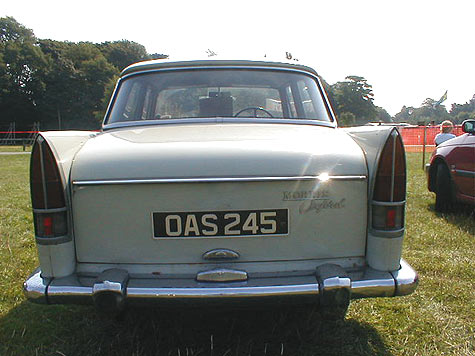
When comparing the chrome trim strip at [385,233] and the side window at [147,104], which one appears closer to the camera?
the chrome trim strip at [385,233]

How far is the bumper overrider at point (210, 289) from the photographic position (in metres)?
1.89

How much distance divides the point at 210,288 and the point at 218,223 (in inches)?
12.3

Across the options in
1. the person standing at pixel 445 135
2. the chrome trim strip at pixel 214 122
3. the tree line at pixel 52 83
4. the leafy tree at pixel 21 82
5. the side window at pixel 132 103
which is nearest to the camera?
the chrome trim strip at pixel 214 122

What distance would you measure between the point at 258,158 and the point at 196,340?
1.18 metres

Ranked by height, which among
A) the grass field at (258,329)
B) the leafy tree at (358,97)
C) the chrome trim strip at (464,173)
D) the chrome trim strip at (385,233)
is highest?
the leafy tree at (358,97)

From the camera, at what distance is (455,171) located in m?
4.99

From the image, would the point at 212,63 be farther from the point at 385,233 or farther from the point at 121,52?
the point at 121,52

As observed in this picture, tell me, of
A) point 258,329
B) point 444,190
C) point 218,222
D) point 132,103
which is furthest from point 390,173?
point 444,190

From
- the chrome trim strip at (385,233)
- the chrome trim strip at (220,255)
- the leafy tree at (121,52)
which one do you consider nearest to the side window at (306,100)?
the chrome trim strip at (385,233)

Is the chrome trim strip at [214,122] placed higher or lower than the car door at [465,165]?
higher

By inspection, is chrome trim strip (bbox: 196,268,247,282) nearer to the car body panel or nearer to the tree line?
the car body panel

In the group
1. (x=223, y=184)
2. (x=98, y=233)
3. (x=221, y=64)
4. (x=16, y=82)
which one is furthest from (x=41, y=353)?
(x=16, y=82)

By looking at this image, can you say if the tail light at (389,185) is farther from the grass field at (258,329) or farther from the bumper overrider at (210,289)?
the grass field at (258,329)

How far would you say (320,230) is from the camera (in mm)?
2047
